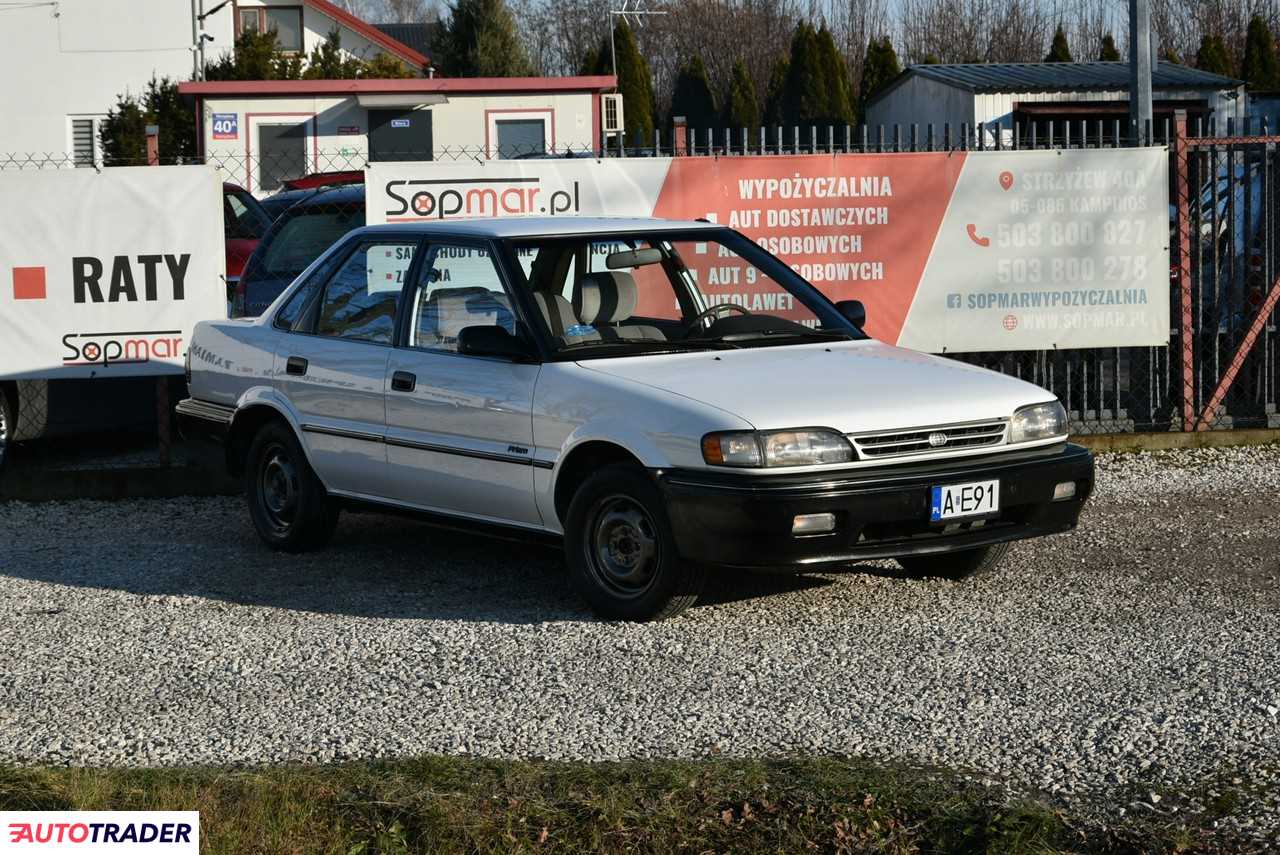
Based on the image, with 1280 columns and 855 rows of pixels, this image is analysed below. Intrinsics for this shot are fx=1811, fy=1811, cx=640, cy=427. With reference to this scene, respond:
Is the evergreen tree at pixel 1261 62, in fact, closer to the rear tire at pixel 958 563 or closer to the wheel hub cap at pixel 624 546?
the rear tire at pixel 958 563

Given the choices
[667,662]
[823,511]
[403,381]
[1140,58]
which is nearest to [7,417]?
[403,381]

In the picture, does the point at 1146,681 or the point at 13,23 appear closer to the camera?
the point at 1146,681

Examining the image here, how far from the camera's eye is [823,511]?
6.64 m

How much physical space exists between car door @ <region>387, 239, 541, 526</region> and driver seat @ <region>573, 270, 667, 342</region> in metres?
0.32

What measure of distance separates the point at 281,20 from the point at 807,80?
1470cm

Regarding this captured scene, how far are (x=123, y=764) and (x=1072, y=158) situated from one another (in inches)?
315

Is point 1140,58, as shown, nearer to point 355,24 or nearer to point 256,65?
point 256,65

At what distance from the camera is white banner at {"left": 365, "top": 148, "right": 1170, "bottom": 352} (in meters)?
11.3

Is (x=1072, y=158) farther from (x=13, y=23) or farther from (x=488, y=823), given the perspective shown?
(x=13, y=23)

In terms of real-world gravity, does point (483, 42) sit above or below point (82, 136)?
above

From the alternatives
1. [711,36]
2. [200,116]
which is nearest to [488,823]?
[200,116]

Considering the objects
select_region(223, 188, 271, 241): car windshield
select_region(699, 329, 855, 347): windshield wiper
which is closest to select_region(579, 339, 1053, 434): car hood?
select_region(699, 329, 855, 347): windshield wiper

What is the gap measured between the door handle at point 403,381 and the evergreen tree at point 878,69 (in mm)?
45111

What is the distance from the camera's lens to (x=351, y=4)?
110 m
